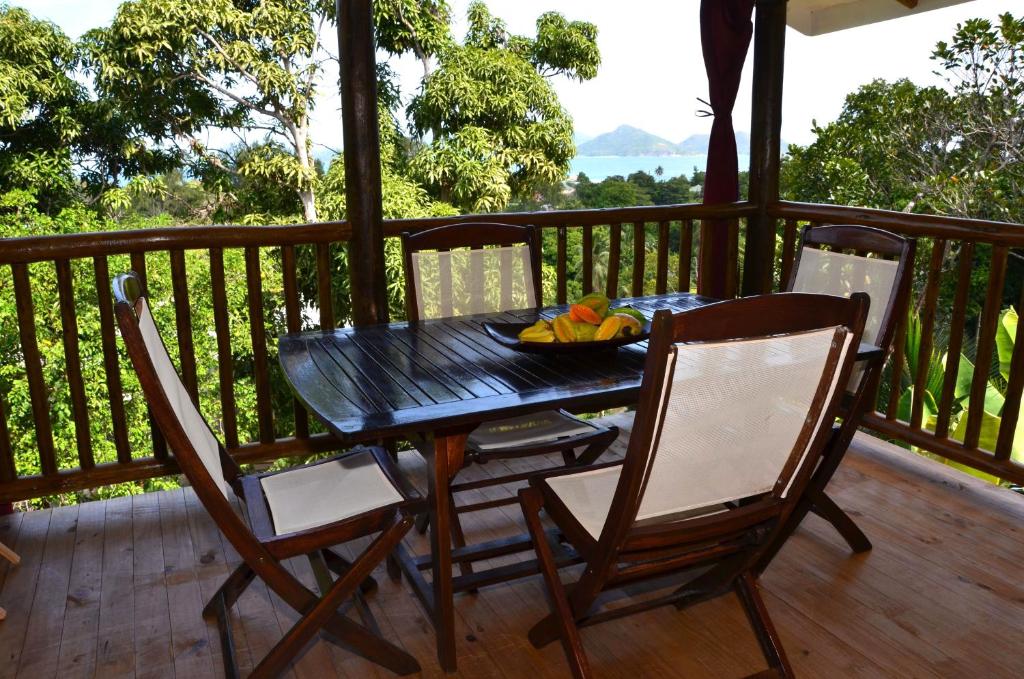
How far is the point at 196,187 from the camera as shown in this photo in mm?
13445

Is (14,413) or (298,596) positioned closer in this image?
(298,596)

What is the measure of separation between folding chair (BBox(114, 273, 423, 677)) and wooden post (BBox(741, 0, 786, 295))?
254 cm

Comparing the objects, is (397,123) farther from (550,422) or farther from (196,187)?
(550,422)

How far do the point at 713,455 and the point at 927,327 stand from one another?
1989mm

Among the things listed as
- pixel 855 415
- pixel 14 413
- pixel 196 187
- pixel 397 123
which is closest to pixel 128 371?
pixel 14 413

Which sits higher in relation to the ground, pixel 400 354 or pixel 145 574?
pixel 400 354

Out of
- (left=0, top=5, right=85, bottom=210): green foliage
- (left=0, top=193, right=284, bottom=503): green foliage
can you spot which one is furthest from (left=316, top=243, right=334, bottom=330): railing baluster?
(left=0, top=5, right=85, bottom=210): green foliage

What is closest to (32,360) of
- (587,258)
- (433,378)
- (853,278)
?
(433,378)

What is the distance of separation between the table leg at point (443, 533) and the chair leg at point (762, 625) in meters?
0.70

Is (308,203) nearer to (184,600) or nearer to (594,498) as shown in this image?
(184,600)

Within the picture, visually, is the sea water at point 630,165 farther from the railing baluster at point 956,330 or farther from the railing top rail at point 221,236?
the railing baluster at point 956,330

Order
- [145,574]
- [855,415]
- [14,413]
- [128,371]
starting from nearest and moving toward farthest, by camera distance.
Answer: [855,415]
[145,574]
[14,413]
[128,371]

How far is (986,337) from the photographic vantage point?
311cm

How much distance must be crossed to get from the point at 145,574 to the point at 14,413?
28.5ft
